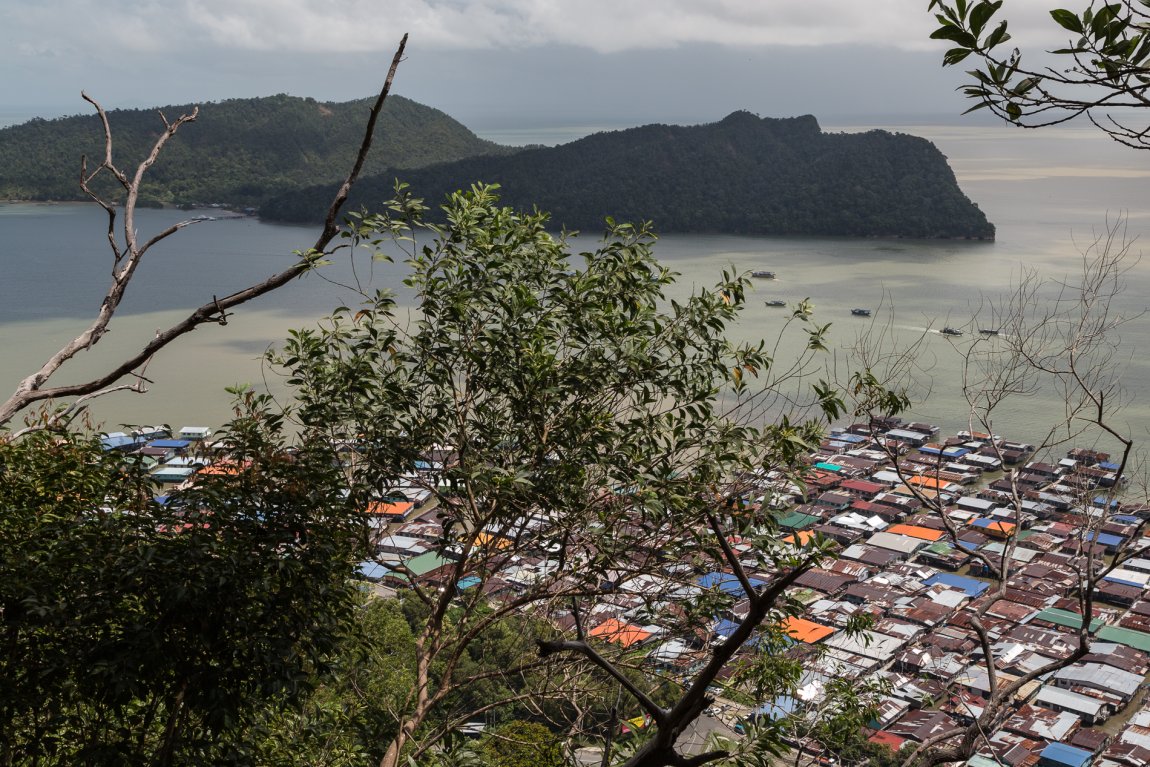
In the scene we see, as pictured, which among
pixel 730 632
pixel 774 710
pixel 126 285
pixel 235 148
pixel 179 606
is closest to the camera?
pixel 126 285

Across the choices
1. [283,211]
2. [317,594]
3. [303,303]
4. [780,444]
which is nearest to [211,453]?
[317,594]

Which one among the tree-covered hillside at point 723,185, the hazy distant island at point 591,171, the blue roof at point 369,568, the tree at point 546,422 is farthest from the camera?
the hazy distant island at point 591,171

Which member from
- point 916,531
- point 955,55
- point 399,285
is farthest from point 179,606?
point 399,285

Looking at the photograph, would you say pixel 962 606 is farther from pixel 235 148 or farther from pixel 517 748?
pixel 235 148

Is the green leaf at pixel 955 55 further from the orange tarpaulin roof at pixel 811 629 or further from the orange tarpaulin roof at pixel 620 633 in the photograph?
the orange tarpaulin roof at pixel 811 629

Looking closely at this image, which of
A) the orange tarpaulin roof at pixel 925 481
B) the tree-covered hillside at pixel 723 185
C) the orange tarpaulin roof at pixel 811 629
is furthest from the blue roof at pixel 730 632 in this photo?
the tree-covered hillside at pixel 723 185

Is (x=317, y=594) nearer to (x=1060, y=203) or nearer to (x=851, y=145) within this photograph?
(x=851, y=145)
